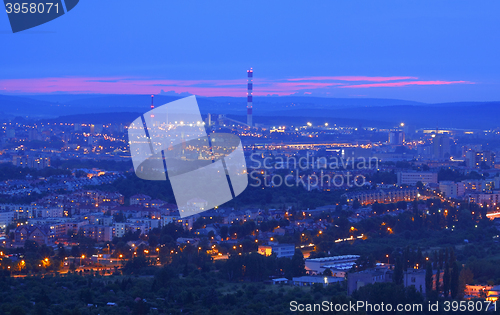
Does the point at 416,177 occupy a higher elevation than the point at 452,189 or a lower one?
higher

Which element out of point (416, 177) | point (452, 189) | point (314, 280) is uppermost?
point (416, 177)

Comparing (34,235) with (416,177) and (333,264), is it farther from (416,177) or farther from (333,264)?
(416,177)

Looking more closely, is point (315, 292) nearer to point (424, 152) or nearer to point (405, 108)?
point (424, 152)

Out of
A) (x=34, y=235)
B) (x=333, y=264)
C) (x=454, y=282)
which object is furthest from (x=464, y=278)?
(x=34, y=235)

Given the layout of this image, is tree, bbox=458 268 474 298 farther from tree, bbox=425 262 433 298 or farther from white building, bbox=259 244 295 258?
white building, bbox=259 244 295 258

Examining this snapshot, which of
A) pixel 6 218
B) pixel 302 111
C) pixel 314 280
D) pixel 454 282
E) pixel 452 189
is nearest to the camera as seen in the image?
pixel 454 282

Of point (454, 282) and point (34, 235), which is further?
point (34, 235)

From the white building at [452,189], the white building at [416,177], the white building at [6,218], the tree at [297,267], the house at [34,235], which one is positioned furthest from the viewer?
the white building at [416,177]

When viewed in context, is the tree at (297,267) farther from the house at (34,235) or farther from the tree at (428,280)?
the house at (34,235)

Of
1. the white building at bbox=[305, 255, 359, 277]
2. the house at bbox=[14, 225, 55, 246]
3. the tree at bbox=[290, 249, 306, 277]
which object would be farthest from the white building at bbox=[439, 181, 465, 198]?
the tree at bbox=[290, 249, 306, 277]

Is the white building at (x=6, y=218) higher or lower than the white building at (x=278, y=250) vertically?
higher

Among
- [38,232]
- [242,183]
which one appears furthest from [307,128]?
[38,232]

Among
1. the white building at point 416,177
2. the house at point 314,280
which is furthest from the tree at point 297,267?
the white building at point 416,177
